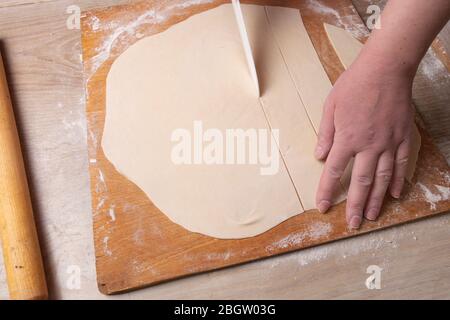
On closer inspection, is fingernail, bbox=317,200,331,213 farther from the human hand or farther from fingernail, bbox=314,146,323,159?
fingernail, bbox=314,146,323,159

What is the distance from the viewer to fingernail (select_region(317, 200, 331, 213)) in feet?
3.28

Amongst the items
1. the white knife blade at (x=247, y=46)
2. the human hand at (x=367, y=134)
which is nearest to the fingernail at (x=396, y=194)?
the human hand at (x=367, y=134)

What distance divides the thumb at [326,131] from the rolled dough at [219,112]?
0.04m

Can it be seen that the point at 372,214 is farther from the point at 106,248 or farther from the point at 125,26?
the point at 125,26

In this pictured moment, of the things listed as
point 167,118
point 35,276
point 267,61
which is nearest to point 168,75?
point 167,118

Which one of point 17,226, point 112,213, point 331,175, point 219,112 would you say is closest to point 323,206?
point 331,175

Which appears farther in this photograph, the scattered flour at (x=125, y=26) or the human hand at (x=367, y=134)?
the scattered flour at (x=125, y=26)

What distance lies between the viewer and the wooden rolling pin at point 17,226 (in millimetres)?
919

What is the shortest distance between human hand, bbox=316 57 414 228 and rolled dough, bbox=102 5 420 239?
2.4 inches

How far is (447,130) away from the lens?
3.78ft

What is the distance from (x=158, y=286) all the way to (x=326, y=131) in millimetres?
488

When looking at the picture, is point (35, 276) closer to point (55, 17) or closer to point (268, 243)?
point (268, 243)

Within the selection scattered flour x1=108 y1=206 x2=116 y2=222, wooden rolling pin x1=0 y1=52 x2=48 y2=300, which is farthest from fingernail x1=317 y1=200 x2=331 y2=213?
wooden rolling pin x1=0 y1=52 x2=48 y2=300

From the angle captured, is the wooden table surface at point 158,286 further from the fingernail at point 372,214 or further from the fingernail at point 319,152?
the fingernail at point 319,152
